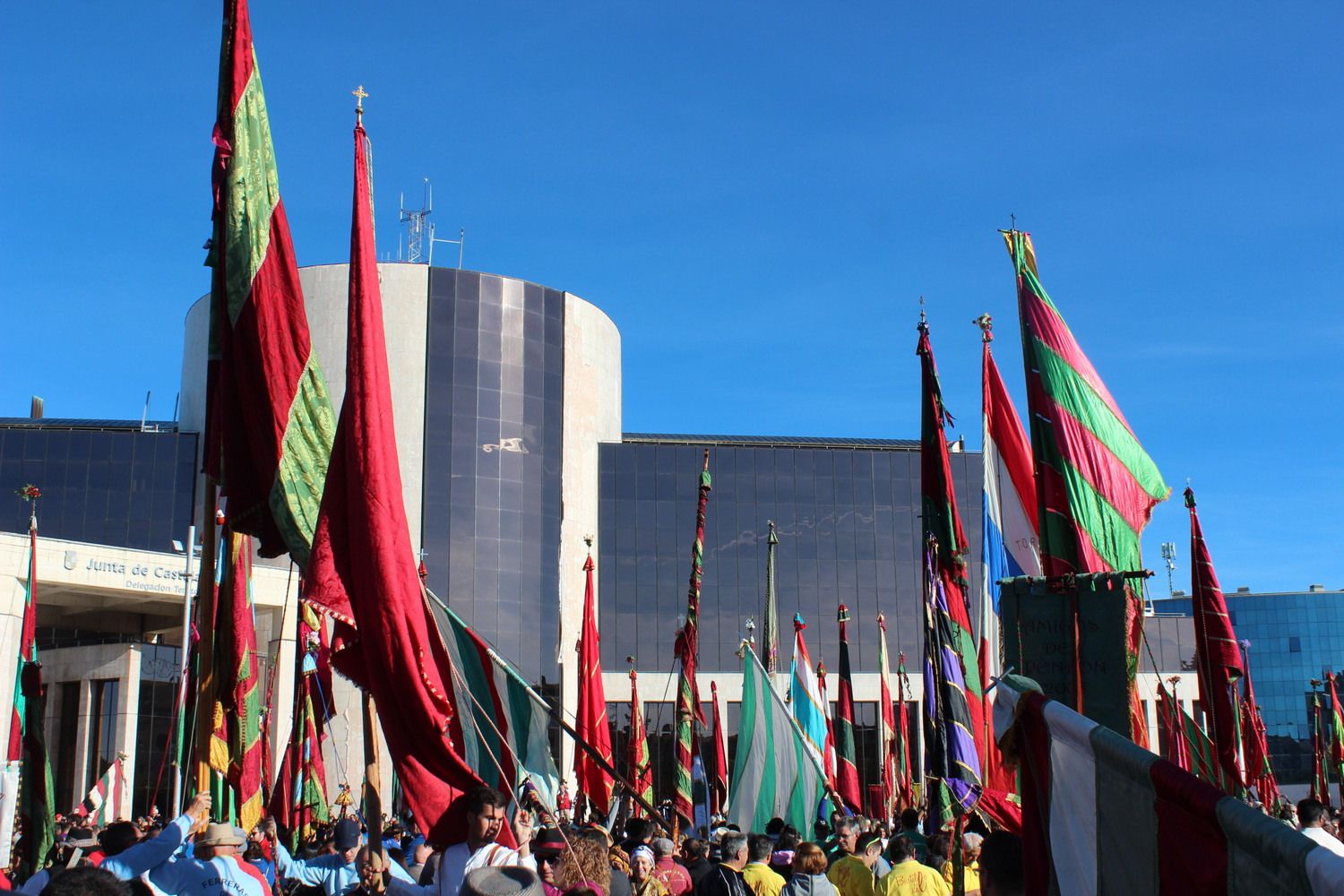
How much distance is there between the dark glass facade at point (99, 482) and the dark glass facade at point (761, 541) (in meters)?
17.0

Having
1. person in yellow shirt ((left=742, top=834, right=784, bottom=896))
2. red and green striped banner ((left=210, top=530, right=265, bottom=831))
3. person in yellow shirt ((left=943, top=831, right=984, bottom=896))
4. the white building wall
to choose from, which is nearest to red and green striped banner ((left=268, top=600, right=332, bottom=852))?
red and green striped banner ((left=210, top=530, right=265, bottom=831))

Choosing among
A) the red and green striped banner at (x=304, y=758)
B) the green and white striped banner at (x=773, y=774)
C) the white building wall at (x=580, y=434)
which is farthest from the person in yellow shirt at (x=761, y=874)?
the white building wall at (x=580, y=434)

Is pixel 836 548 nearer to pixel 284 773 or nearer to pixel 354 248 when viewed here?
pixel 284 773

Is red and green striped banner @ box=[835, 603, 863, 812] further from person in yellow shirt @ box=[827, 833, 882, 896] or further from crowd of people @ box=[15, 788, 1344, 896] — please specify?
person in yellow shirt @ box=[827, 833, 882, 896]

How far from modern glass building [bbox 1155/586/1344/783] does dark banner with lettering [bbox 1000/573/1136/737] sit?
380 ft

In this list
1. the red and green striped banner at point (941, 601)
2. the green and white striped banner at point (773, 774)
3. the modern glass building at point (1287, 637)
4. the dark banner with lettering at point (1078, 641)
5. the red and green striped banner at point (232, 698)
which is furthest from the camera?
the modern glass building at point (1287, 637)

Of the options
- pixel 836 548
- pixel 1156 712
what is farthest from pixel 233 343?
pixel 1156 712

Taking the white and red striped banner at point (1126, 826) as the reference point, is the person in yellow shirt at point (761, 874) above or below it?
below

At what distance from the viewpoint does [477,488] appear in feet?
170

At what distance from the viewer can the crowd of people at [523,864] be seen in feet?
18.6

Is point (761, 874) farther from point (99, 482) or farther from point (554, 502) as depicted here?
point (99, 482)

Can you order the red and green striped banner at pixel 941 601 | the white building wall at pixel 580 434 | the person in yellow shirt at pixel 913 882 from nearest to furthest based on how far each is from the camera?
the person in yellow shirt at pixel 913 882
the red and green striped banner at pixel 941 601
the white building wall at pixel 580 434

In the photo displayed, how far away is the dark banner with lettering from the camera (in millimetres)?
6953

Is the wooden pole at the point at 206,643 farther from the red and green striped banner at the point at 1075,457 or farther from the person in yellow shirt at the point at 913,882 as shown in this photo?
the red and green striped banner at the point at 1075,457
